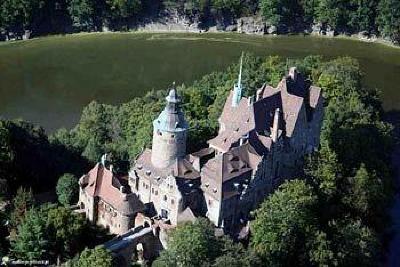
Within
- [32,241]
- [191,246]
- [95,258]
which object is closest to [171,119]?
[191,246]

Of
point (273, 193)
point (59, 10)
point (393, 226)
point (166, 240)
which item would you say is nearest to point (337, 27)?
point (59, 10)

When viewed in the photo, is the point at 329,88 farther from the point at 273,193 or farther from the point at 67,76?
the point at 67,76

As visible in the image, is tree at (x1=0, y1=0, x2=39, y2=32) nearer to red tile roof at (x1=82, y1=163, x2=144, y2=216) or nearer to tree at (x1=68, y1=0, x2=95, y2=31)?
tree at (x1=68, y1=0, x2=95, y2=31)

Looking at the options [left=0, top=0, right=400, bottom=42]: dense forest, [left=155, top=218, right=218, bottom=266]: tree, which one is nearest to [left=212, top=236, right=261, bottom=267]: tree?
[left=155, top=218, right=218, bottom=266]: tree

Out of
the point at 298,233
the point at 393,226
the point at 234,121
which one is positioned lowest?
the point at 393,226

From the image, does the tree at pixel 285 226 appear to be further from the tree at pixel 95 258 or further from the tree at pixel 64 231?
the tree at pixel 64 231

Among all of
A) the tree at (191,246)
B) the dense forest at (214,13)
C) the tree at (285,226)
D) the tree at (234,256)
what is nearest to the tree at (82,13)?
the dense forest at (214,13)

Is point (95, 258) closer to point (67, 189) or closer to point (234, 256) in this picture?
point (234, 256)
